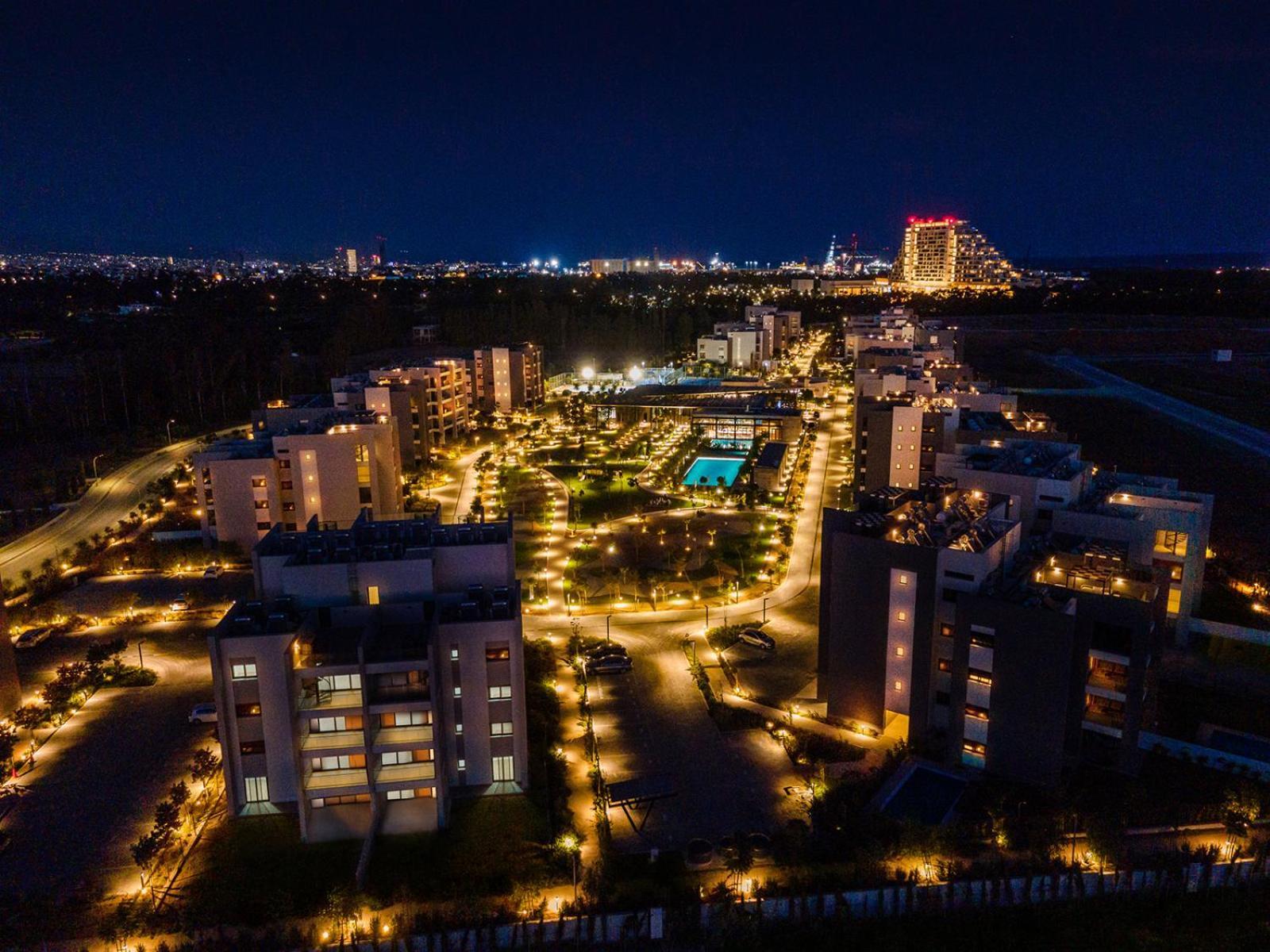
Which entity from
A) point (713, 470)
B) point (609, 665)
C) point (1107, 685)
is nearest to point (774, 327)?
point (713, 470)

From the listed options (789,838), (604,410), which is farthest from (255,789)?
(604,410)

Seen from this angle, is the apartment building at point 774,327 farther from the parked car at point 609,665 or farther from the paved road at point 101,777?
the paved road at point 101,777

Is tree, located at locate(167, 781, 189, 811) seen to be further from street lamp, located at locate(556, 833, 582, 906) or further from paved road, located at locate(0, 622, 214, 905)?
street lamp, located at locate(556, 833, 582, 906)

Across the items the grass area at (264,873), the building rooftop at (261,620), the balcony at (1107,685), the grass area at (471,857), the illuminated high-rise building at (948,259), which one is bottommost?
the grass area at (471,857)

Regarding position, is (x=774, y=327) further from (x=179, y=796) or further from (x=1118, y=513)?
(x=179, y=796)

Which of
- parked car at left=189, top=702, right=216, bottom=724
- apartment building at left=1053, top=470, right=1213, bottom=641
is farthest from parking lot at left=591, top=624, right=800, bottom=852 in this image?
apartment building at left=1053, top=470, right=1213, bottom=641

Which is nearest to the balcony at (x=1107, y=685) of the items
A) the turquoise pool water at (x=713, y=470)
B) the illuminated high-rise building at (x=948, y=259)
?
the turquoise pool water at (x=713, y=470)

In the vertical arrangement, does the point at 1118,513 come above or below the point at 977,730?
above

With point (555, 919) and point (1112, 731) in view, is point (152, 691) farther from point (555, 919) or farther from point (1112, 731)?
point (1112, 731)
